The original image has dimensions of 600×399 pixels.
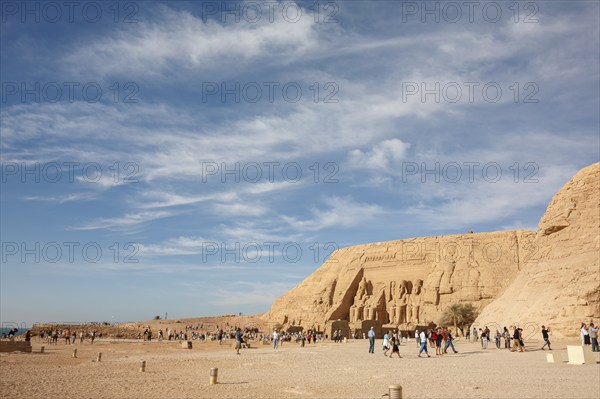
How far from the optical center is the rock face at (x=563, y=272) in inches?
984

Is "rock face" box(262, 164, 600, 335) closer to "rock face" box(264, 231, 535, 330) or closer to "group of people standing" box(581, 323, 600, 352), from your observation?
"rock face" box(264, 231, 535, 330)

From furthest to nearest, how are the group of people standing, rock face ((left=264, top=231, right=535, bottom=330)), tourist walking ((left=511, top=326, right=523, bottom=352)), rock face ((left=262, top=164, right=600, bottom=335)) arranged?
rock face ((left=264, top=231, right=535, bottom=330)) < rock face ((left=262, top=164, right=600, bottom=335)) < tourist walking ((left=511, top=326, right=523, bottom=352)) < the group of people standing

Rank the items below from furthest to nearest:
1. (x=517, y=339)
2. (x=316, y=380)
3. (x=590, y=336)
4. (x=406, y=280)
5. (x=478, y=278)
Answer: (x=406, y=280) < (x=478, y=278) < (x=517, y=339) < (x=590, y=336) < (x=316, y=380)

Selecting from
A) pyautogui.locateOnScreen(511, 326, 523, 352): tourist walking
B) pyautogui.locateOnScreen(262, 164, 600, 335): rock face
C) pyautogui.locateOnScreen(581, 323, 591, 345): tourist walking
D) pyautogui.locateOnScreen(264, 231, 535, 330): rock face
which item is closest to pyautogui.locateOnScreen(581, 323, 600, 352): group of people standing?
pyautogui.locateOnScreen(581, 323, 591, 345): tourist walking

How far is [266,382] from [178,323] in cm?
6946

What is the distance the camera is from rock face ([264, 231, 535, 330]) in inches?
2079

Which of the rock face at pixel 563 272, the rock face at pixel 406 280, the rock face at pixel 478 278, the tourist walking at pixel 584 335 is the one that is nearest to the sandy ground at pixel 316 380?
the tourist walking at pixel 584 335

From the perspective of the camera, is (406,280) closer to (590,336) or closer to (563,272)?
(563,272)

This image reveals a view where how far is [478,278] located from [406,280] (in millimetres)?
10960

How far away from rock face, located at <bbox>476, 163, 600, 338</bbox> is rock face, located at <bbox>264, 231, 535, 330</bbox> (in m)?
15.0

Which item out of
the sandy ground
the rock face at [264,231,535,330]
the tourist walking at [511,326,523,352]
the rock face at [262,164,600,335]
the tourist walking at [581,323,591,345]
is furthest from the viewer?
the rock face at [264,231,535,330]

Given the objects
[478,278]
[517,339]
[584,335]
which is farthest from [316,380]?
[478,278]

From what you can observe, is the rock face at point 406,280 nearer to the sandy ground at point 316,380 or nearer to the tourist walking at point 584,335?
the tourist walking at point 584,335

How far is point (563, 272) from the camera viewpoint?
27844 mm
